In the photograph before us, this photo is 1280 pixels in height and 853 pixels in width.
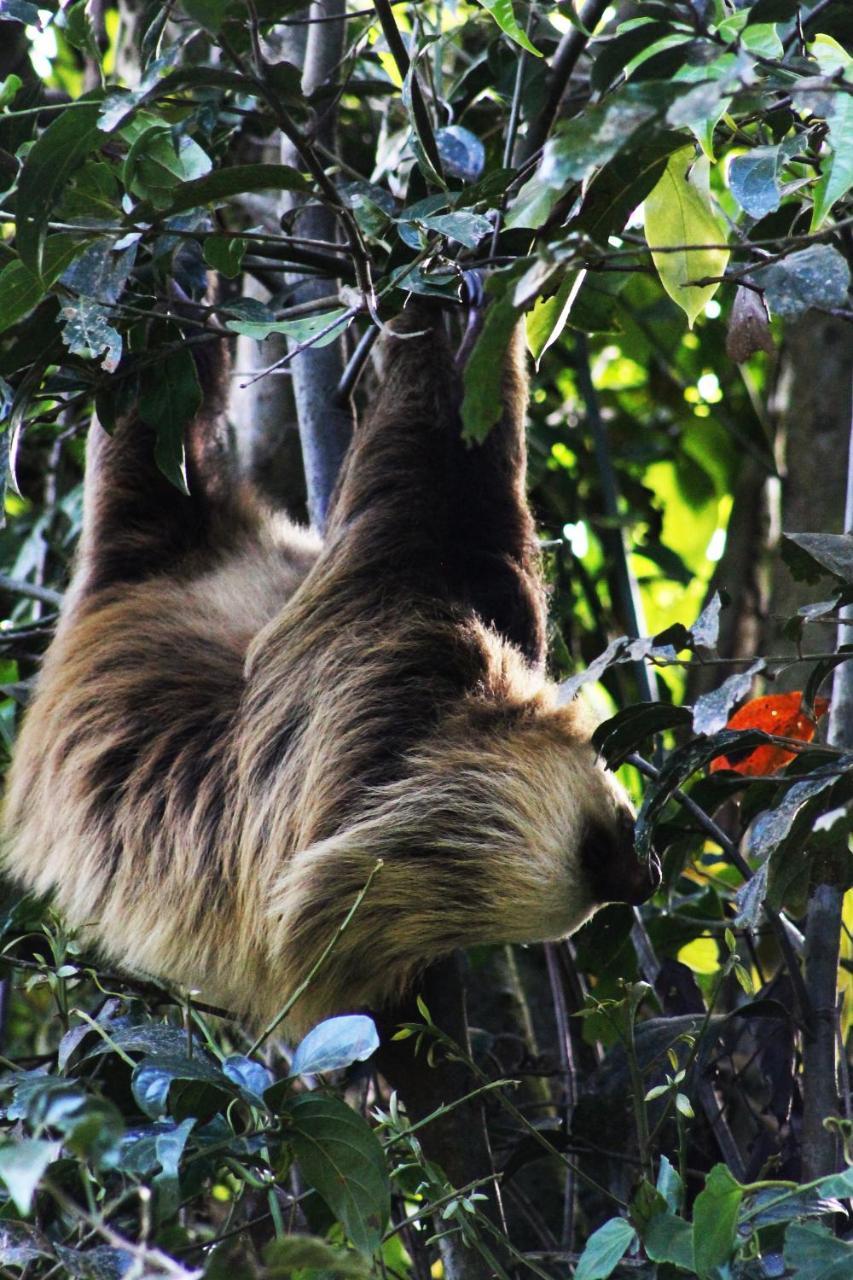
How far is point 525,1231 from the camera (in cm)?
304

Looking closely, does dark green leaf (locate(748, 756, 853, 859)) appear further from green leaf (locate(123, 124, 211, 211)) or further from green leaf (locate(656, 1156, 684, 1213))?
green leaf (locate(123, 124, 211, 211))

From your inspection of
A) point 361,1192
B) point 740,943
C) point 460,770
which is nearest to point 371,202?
point 460,770

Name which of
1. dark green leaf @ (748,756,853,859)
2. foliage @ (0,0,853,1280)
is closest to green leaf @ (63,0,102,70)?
foliage @ (0,0,853,1280)

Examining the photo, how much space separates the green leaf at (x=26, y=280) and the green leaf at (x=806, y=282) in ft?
3.15

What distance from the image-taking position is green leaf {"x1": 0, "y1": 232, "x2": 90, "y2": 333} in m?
1.86

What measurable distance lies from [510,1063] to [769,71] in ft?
7.68

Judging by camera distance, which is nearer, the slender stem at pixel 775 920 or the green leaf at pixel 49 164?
the green leaf at pixel 49 164

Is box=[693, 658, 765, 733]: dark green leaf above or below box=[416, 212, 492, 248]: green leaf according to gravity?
below

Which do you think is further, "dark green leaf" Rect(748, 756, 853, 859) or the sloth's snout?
the sloth's snout

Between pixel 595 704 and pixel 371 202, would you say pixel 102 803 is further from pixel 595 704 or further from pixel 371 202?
pixel 371 202

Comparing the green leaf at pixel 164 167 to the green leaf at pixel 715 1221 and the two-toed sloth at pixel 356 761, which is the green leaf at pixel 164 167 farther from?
the green leaf at pixel 715 1221

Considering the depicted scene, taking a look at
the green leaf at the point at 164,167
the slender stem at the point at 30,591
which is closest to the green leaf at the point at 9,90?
the green leaf at the point at 164,167

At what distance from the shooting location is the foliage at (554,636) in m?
1.56

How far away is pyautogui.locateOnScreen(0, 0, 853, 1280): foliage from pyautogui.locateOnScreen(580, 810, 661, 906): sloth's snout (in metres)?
0.08
